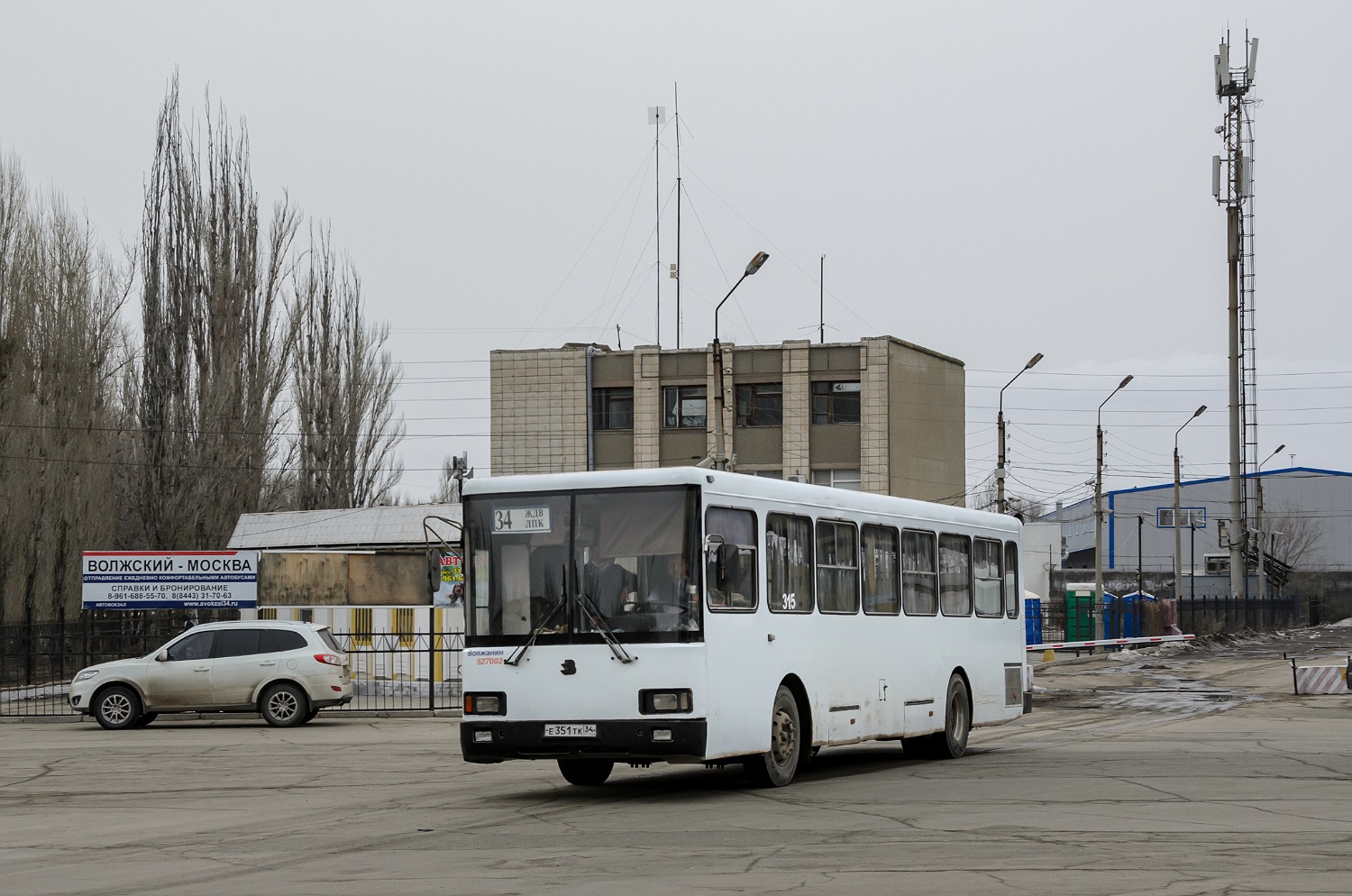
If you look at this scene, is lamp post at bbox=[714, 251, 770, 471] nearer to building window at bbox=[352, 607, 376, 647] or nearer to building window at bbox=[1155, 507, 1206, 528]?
building window at bbox=[352, 607, 376, 647]

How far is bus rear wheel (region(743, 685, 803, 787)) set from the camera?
555 inches

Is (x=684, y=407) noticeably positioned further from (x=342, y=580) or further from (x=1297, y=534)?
(x=1297, y=534)

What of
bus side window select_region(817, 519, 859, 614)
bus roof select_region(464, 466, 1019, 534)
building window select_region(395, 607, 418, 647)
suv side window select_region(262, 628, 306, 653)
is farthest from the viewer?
building window select_region(395, 607, 418, 647)

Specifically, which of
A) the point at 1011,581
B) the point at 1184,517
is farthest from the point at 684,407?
the point at 1184,517

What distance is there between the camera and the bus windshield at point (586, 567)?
43.3 feet

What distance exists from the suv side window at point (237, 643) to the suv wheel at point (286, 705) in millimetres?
674

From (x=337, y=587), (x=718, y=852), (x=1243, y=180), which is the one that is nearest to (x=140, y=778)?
(x=718, y=852)

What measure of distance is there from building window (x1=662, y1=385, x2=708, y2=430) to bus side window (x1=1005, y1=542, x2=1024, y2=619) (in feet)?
132

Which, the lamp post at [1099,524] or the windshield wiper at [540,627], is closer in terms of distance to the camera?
the windshield wiper at [540,627]

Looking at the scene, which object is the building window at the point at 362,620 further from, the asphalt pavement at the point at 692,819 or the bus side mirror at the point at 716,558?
the bus side mirror at the point at 716,558

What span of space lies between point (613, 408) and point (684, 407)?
281 cm

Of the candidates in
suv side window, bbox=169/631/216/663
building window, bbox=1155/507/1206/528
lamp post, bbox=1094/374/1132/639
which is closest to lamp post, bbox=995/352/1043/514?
lamp post, bbox=1094/374/1132/639

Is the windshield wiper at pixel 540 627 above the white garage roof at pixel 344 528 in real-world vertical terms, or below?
below

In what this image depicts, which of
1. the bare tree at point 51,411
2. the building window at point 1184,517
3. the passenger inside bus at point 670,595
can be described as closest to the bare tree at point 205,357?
the bare tree at point 51,411
